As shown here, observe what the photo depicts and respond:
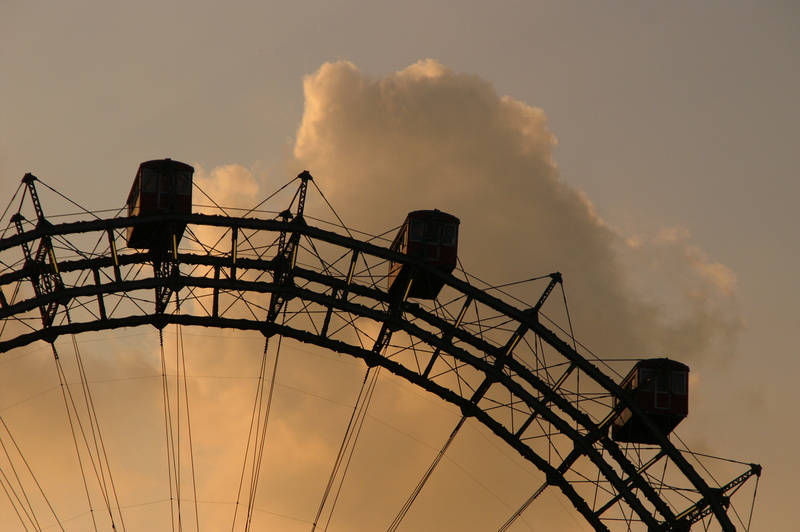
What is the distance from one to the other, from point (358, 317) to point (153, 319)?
6.81 meters

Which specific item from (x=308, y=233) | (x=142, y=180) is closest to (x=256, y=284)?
(x=308, y=233)

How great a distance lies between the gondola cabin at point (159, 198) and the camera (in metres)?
41.3

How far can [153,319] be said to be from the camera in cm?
4278

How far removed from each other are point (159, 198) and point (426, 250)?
8.84m

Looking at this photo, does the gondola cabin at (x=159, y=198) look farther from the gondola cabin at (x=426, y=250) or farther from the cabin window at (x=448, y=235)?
the cabin window at (x=448, y=235)

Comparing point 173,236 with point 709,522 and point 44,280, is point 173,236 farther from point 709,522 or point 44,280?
point 709,522

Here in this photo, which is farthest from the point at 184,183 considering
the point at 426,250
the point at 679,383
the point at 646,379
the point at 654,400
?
the point at 679,383

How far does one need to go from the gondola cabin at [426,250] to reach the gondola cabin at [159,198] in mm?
7156

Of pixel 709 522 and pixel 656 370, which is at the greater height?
pixel 656 370

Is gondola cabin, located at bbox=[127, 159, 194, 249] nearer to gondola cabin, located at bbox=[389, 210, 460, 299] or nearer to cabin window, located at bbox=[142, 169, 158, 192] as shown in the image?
cabin window, located at bbox=[142, 169, 158, 192]

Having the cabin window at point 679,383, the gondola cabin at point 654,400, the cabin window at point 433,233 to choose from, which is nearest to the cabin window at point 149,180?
the cabin window at point 433,233

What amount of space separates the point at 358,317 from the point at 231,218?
5.77 meters

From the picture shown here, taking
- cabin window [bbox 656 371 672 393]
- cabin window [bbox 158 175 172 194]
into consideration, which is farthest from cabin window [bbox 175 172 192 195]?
cabin window [bbox 656 371 672 393]

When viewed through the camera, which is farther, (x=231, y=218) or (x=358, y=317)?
(x=358, y=317)
